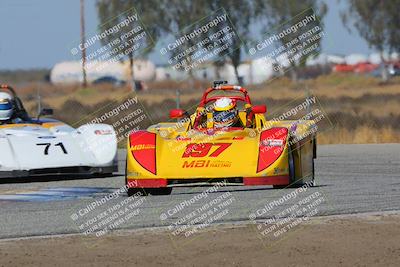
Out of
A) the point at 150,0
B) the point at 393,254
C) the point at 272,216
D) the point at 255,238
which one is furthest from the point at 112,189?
the point at 150,0

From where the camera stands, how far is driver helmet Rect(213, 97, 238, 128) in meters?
17.1

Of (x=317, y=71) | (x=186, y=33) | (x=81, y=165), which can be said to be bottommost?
(x=317, y=71)

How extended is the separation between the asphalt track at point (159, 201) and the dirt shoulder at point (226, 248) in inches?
30.5

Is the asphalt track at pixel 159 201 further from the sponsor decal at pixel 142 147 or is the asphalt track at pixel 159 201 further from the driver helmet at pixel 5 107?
the driver helmet at pixel 5 107

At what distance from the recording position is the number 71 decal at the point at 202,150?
15773 millimetres

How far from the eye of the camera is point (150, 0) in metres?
63.8

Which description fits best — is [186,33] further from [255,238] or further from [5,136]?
[255,238]

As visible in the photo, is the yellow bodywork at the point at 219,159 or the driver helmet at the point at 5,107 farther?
the driver helmet at the point at 5,107

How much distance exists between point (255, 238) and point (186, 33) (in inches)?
1822

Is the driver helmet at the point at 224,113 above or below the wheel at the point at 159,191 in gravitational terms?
above

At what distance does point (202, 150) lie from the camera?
15859mm

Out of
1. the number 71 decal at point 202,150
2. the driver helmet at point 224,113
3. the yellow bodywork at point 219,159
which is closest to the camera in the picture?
the yellow bodywork at point 219,159

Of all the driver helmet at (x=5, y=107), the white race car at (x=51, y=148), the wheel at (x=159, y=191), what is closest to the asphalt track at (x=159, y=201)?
the wheel at (x=159, y=191)

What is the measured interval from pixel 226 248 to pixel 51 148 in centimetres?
886
